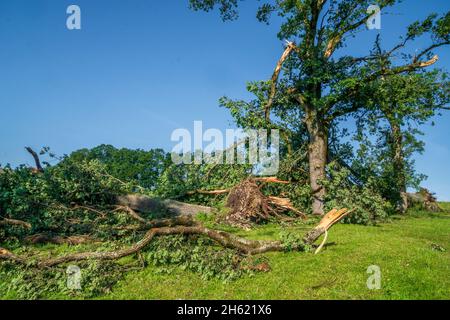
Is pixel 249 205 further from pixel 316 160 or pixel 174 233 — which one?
pixel 174 233

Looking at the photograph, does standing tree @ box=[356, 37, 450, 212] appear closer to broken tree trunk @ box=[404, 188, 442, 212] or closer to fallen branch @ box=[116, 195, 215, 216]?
broken tree trunk @ box=[404, 188, 442, 212]

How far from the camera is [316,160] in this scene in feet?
64.6

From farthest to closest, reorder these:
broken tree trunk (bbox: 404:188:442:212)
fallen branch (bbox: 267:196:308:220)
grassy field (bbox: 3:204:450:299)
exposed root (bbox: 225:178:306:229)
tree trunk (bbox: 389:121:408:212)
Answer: broken tree trunk (bbox: 404:188:442:212), tree trunk (bbox: 389:121:408:212), fallen branch (bbox: 267:196:308:220), exposed root (bbox: 225:178:306:229), grassy field (bbox: 3:204:450:299)

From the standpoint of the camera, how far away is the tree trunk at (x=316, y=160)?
19234mm

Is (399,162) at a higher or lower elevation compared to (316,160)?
higher

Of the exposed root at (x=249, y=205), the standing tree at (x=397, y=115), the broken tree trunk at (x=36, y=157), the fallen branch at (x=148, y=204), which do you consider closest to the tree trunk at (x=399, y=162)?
the standing tree at (x=397, y=115)

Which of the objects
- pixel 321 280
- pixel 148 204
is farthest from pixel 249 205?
pixel 321 280

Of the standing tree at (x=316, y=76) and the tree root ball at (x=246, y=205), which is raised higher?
the standing tree at (x=316, y=76)

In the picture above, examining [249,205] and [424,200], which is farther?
[424,200]

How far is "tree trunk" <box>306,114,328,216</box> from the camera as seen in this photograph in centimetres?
1923

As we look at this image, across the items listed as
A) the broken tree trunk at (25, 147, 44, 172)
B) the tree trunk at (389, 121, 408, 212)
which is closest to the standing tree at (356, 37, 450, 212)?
the tree trunk at (389, 121, 408, 212)

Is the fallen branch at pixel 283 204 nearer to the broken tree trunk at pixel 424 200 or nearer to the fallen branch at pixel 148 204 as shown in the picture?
the fallen branch at pixel 148 204
